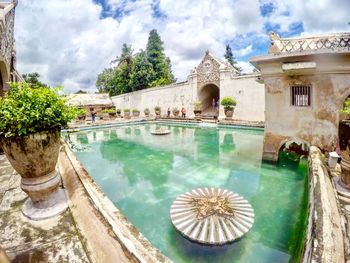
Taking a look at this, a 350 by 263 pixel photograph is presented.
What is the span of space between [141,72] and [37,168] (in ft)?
98.2

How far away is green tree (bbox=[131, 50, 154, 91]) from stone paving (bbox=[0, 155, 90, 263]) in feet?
96.2

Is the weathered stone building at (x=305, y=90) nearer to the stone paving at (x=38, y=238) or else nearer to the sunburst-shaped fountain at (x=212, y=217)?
the sunburst-shaped fountain at (x=212, y=217)

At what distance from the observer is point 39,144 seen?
2.40 metres

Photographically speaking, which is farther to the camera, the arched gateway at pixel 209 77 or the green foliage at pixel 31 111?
the arched gateway at pixel 209 77

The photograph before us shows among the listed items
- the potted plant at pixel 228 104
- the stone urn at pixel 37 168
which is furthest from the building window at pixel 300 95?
the potted plant at pixel 228 104

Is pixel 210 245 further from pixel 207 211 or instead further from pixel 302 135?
pixel 302 135

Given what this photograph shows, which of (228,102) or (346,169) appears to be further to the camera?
(228,102)

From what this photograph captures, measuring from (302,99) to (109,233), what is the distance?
251 inches

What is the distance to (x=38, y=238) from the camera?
7.09 feet

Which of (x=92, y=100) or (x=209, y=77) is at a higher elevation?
(x=209, y=77)

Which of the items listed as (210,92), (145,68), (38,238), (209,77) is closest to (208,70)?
(209,77)

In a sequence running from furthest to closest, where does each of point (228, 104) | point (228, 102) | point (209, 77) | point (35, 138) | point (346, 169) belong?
point (209, 77)
point (228, 104)
point (228, 102)
point (346, 169)
point (35, 138)

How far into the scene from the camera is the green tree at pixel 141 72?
3067 centimetres

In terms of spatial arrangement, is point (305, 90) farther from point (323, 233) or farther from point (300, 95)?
point (323, 233)
